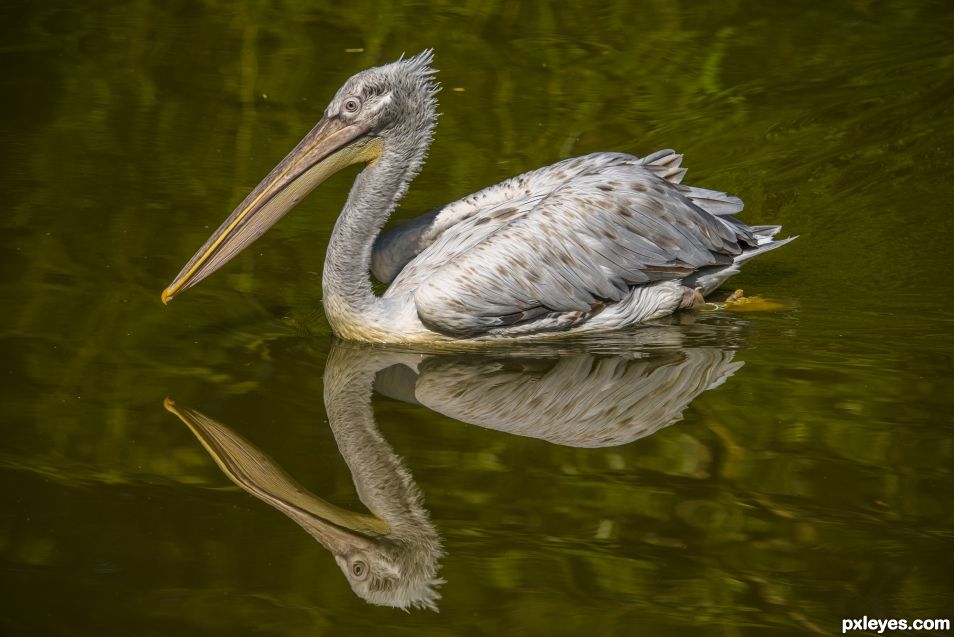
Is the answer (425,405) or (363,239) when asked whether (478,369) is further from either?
(363,239)

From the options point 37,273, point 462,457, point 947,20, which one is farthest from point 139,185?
point 947,20

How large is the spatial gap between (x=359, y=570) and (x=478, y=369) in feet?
5.15

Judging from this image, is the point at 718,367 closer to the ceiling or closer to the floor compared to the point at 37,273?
closer to the floor

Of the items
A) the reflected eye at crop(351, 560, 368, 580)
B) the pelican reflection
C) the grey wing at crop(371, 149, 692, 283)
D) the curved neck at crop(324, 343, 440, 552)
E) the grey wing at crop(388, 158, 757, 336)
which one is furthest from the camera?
the grey wing at crop(371, 149, 692, 283)

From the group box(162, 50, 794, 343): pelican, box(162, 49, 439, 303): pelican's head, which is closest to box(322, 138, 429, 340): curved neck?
box(162, 50, 794, 343): pelican

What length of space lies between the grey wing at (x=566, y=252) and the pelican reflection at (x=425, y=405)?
24cm

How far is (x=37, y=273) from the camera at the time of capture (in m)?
5.80

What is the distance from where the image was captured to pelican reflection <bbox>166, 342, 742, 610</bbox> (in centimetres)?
399

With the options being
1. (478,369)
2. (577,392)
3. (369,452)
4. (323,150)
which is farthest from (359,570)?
(323,150)

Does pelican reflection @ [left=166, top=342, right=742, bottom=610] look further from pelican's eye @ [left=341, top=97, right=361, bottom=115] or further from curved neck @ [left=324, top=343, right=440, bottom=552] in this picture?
pelican's eye @ [left=341, top=97, right=361, bottom=115]

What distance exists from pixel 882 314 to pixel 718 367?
0.93m

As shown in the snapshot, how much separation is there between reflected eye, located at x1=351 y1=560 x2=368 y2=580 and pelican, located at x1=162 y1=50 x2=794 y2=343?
162cm

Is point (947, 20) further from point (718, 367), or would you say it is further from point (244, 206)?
point (244, 206)
